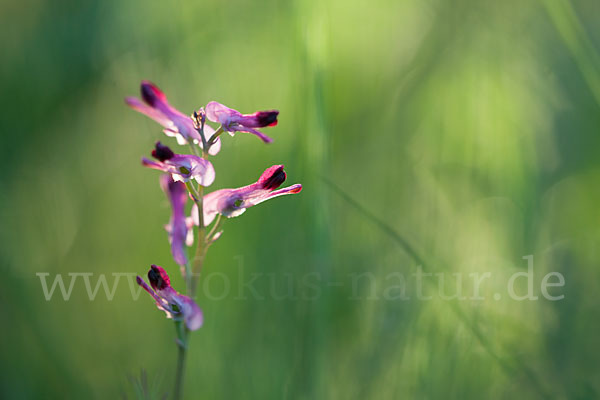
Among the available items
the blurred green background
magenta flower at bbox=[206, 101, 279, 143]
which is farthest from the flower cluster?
the blurred green background

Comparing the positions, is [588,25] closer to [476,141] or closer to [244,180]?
[476,141]

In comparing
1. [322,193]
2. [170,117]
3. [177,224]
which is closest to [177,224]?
[177,224]

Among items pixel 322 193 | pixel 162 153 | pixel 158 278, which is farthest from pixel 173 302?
pixel 322 193

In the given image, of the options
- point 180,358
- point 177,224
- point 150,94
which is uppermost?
point 150,94

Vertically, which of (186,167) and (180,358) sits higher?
(186,167)

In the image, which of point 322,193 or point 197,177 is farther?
point 322,193

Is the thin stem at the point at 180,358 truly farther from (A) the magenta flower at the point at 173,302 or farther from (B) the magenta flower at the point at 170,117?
(B) the magenta flower at the point at 170,117

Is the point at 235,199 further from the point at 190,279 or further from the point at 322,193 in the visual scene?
the point at 322,193
